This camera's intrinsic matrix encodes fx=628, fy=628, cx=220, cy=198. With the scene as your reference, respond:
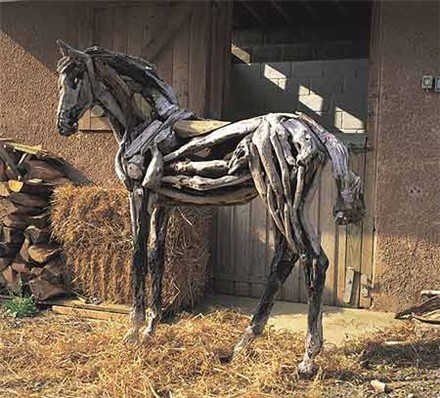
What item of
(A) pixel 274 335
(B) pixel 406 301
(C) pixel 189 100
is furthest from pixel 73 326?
(B) pixel 406 301

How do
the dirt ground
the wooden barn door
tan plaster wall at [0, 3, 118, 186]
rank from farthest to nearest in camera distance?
1. tan plaster wall at [0, 3, 118, 186]
2. the wooden barn door
3. the dirt ground

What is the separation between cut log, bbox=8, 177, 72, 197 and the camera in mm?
6433

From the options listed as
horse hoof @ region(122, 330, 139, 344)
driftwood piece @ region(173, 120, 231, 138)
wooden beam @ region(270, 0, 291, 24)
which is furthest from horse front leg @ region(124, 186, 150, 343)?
wooden beam @ region(270, 0, 291, 24)

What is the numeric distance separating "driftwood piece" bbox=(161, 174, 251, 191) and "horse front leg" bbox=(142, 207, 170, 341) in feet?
1.22

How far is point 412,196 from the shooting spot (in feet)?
18.9

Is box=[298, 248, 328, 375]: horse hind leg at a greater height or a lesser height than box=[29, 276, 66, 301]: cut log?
greater

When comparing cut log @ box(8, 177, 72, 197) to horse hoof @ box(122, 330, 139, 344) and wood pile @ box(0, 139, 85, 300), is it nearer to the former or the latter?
wood pile @ box(0, 139, 85, 300)

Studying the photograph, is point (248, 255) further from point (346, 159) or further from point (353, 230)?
point (346, 159)

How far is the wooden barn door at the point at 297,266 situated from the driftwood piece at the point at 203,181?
2096 millimetres

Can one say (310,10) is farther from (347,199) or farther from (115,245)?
(347,199)

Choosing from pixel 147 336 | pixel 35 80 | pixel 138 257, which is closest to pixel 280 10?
pixel 35 80

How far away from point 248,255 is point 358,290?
1.20m

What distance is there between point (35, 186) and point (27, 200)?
0.56 feet

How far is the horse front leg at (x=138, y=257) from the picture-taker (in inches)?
176
